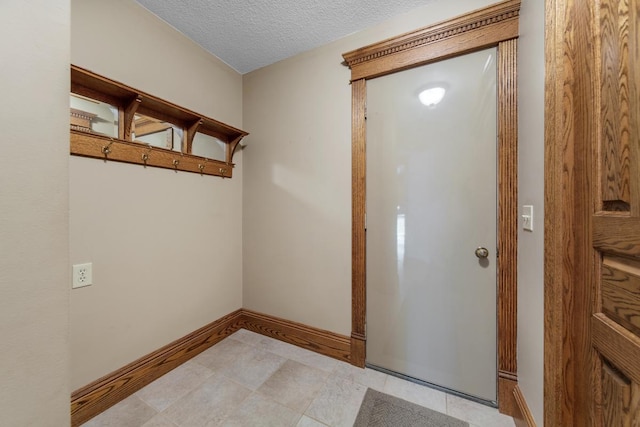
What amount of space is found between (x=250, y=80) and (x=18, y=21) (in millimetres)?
1757

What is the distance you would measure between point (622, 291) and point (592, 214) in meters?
0.25

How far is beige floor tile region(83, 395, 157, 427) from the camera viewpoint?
1.25 m

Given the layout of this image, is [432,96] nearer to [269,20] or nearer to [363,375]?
[269,20]

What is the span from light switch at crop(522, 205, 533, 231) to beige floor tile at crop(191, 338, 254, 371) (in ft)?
6.77

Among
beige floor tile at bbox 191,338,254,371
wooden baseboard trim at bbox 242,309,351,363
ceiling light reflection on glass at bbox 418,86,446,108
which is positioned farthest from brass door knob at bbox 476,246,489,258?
beige floor tile at bbox 191,338,254,371

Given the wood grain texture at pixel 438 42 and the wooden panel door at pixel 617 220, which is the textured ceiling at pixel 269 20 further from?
the wooden panel door at pixel 617 220

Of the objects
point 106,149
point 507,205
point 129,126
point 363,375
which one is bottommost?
point 363,375

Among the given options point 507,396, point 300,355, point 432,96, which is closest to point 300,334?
point 300,355

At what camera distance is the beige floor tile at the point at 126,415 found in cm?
125

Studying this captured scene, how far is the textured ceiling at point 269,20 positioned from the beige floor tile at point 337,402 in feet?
8.18

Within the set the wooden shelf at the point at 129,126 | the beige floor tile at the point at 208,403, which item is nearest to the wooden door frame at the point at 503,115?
the beige floor tile at the point at 208,403

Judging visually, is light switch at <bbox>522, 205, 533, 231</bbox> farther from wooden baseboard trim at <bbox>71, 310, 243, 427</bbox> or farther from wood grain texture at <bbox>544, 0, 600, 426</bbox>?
wooden baseboard trim at <bbox>71, 310, 243, 427</bbox>

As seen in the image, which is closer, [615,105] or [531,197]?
[615,105]

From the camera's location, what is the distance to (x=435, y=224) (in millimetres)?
1517
